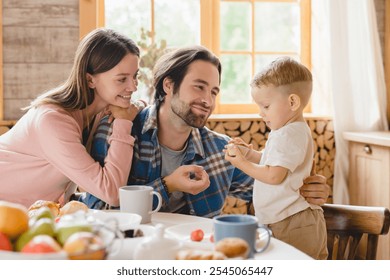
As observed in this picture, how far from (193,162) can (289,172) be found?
447 millimetres

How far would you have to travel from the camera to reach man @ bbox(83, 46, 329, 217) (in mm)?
1955

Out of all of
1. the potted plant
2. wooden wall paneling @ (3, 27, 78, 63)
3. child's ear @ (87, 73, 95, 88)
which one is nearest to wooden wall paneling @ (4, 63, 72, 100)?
wooden wall paneling @ (3, 27, 78, 63)

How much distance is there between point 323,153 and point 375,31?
0.84 meters

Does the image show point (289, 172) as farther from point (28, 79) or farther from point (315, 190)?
point (28, 79)

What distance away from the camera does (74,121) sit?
185 centimetres

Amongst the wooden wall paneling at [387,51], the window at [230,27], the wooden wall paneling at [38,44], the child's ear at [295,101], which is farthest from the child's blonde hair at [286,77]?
the wooden wall paneling at [387,51]

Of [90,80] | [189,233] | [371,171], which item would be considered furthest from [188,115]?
[371,171]

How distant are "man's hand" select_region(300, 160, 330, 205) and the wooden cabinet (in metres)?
1.50

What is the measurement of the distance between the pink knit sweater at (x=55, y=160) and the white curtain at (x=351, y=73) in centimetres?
199

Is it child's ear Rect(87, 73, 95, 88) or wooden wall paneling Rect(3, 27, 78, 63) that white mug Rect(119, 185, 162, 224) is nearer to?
child's ear Rect(87, 73, 95, 88)

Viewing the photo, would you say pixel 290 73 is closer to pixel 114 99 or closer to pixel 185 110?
pixel 185 110

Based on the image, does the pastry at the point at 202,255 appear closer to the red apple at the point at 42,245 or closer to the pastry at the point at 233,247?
the pastry at the point at 233,247

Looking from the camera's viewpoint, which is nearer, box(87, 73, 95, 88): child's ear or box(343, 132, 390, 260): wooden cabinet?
box(87, 73, 95, 88): child's ear
